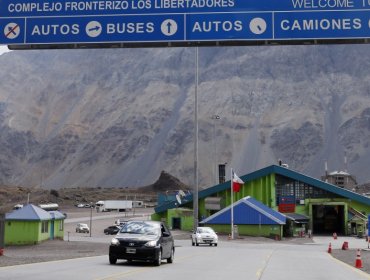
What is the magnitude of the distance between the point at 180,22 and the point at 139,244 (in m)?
7.44

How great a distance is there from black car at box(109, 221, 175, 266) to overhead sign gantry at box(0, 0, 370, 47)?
6701 millimetres

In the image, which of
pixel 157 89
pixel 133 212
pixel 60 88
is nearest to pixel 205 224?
pixel 133 212

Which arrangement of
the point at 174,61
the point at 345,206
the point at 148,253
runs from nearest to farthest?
the point at 148,253
the point at 345,206
the point at 174,61

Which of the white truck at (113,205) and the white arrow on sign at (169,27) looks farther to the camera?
the white truck at (113,205)

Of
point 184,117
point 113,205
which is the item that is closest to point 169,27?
point 113,205

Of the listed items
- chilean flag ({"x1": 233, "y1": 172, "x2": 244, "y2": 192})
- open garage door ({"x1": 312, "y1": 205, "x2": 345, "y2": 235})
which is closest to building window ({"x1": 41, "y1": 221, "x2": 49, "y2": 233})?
chilean flag ({"x1": 233, "y1": 172, "x2": 244, "y2": 192})

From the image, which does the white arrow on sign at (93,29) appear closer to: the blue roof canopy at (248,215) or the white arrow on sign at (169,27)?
the white arrow on sign at (169,27)

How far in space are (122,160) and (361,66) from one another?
66.5m

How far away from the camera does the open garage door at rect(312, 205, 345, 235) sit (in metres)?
71.6

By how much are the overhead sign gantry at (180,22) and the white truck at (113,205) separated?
88.7 m

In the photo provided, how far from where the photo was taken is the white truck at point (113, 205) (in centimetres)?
10294

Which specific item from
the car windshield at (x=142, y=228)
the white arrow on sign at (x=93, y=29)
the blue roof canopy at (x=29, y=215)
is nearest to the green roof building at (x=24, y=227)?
the blue roof canopy at (x=29, y=215)

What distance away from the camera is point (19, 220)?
135 ft

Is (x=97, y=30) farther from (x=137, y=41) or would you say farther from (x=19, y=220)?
(x=19, y=220)
